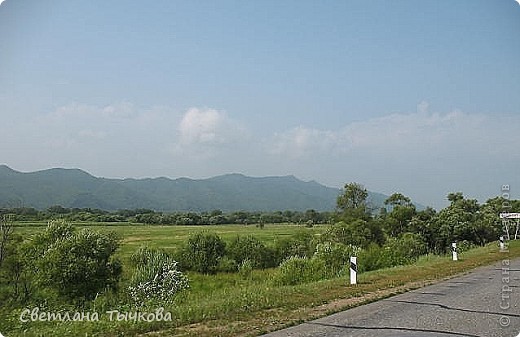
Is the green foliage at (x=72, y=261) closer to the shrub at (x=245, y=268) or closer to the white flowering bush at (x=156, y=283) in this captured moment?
the white flowering bush at (x=156, y=283)

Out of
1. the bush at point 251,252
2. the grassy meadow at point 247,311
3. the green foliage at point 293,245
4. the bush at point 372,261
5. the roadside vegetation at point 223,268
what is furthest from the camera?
the bush at point 251,252

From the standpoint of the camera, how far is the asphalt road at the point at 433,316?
6.48 meters

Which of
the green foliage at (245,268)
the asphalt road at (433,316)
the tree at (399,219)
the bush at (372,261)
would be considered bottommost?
the green foliage at (245,268)

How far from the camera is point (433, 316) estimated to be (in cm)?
757

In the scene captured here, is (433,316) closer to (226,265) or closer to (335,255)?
(335,255)

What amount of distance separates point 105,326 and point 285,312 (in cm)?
273

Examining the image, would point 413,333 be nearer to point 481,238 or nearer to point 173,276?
point 173,276

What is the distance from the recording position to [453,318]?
7371mm

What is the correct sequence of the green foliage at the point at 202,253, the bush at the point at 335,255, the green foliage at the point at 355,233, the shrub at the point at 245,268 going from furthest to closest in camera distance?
1. the green foliage at the point at 202,253
2. the green foliage at the point at 355,233
3. the shrub at the point at 245,268
4. the bush at the point at 335,255

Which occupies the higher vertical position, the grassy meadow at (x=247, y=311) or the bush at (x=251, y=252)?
the grassy meadow at (x=247, y=311)

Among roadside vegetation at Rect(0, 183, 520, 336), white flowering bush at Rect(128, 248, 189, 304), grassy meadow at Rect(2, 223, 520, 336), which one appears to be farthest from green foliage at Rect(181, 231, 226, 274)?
grassy meadow at Rect(2, 223, 520, 336)

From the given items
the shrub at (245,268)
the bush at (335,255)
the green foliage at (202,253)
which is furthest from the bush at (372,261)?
the green foliage at (202,253)

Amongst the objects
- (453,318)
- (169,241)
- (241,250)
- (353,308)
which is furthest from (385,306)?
(169,241)

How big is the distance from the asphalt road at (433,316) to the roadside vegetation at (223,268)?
490 mm
